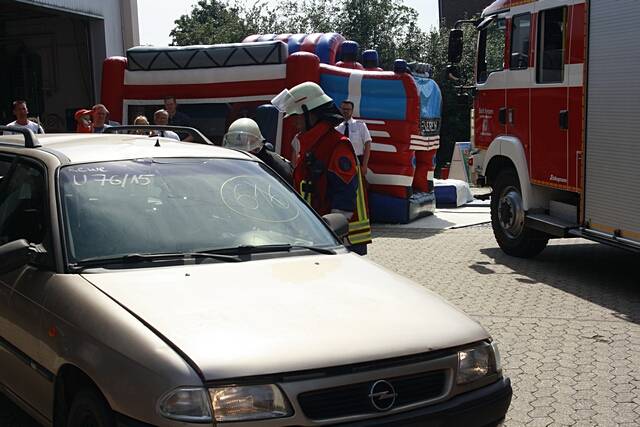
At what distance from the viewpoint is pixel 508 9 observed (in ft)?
32.0

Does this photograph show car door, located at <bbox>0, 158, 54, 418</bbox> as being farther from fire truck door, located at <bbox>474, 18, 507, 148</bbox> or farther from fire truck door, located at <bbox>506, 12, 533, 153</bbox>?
fire truck door, located at <bbox>474, 18, 507, 148</bbox>

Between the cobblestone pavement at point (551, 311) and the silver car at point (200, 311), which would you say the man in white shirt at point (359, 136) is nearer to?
the cobblestone pavement at point (551, 311)

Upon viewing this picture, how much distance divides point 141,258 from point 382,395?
133 centimetres

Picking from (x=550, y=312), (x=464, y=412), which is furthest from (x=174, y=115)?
(x=464, y=412)

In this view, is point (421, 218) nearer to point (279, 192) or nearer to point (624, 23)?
point (624, 23)

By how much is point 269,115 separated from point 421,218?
3.13m

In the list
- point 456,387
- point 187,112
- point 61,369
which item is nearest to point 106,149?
point 61,369

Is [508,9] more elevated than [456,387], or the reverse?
[508,9]

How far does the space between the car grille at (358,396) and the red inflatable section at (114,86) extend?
1148cm

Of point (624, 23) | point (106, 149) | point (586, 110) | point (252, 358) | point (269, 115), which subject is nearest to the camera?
point (252, 358)

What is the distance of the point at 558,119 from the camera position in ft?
27.7

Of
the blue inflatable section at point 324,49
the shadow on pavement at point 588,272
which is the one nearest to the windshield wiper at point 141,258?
the shadow on pavement at point 588,272

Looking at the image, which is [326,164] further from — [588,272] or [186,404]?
[588,272]

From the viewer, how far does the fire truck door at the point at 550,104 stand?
331 inches
